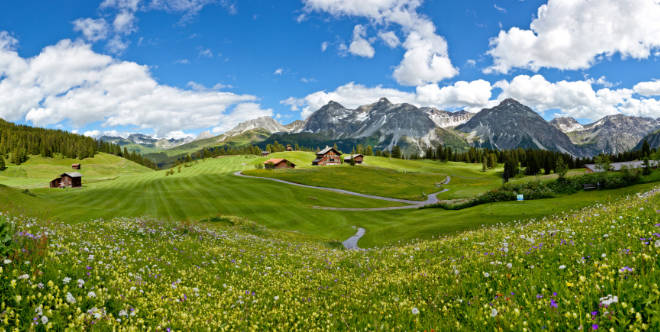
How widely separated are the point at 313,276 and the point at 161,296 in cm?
518

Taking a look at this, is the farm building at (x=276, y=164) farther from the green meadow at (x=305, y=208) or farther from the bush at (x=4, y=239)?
the bush at (x=4, y=239)

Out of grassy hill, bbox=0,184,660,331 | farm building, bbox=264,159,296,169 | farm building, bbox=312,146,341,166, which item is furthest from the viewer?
farm building, bbox=312,146,341,166

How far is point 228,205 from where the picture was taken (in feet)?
211

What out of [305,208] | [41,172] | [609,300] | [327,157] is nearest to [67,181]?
[41,172]

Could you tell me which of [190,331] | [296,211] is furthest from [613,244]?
[296,211]

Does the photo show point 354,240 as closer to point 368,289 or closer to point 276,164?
point 368,289

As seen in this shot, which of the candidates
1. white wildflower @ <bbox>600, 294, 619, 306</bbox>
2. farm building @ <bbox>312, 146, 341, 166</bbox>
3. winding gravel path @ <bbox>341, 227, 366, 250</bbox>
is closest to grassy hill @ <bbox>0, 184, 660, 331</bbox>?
white wildflower @ <bbox>600, 294, 619, 306</bbox>

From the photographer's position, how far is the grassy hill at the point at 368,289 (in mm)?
4855

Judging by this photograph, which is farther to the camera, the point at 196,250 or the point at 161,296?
the point at 196,250

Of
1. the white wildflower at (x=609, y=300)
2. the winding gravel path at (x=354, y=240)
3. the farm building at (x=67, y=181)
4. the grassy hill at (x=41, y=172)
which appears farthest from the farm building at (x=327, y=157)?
the white wildflower at (x=609, y=300)

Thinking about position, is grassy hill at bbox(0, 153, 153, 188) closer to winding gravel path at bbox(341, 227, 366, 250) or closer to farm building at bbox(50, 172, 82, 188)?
farm building at bbox(50, 172, 82, 188)

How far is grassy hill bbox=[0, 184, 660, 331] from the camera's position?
4.86 metres

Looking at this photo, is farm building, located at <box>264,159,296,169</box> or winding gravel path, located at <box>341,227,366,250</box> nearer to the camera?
winding gravel path, located at <box>341,227,366,250</box>

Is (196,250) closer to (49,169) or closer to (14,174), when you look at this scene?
(14,174)
